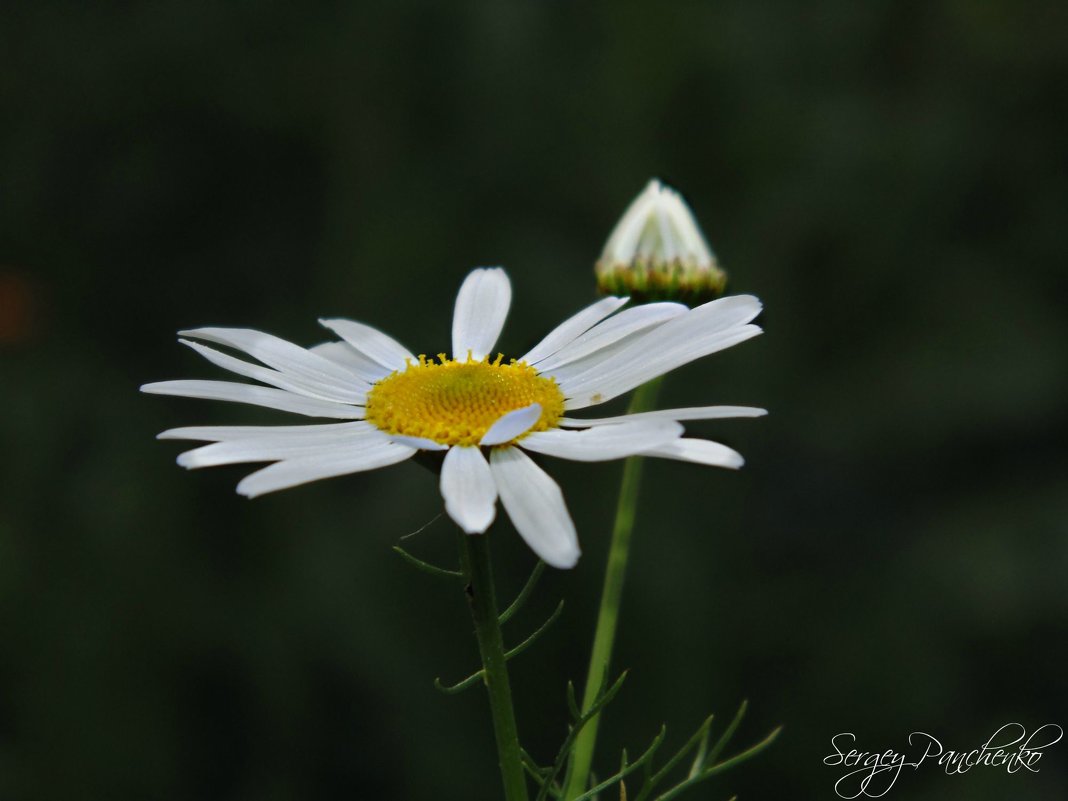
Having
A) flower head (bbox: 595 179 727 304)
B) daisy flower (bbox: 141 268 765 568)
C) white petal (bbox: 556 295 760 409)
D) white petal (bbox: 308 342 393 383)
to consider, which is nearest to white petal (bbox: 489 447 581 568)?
daisy flower (bbox: 141 268 765 568)

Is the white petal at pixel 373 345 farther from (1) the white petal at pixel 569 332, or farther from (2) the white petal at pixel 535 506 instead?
(2) the white petal at pixel 535 506

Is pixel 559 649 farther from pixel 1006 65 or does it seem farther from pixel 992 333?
pixel 1006 65

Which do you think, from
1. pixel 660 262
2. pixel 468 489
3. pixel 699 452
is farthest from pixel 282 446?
pixel 660 262

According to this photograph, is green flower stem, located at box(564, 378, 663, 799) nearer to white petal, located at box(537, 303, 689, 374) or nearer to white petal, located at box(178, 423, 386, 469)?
white petal, located at box(537, 303, 689, 374)

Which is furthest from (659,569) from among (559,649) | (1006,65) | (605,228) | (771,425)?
(1006,65)

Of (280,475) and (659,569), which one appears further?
(659,569)

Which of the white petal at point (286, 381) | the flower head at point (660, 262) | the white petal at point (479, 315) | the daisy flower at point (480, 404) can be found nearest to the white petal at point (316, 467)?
the daisy flower at point (480, 404)
